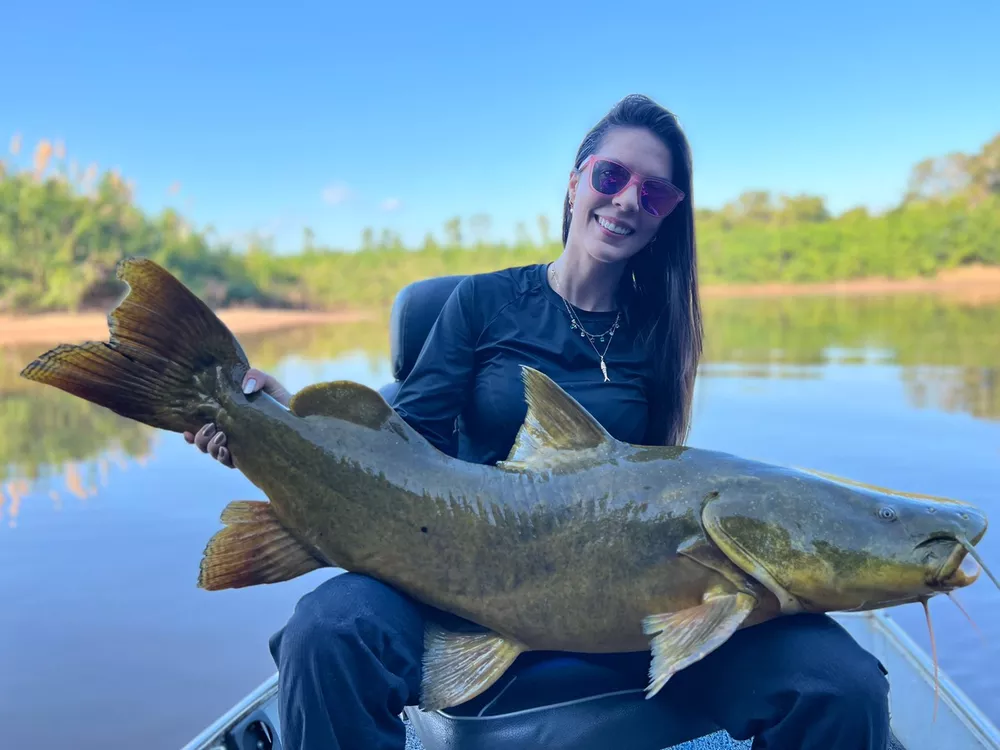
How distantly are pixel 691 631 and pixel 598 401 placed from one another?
71cm

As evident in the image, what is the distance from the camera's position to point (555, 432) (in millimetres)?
1739

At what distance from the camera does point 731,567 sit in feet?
4.99

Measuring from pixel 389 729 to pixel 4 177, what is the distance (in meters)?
22.4

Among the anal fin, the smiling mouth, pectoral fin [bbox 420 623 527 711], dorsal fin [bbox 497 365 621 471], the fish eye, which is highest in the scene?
the smiling mouth

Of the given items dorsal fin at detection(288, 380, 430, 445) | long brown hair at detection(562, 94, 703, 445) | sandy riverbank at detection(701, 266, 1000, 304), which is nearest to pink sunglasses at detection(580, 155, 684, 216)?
long brown hair at detection(562, 94, 703, 445)

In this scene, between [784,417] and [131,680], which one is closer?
[131,680]

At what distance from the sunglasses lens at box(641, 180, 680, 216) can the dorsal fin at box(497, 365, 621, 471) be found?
652 mm

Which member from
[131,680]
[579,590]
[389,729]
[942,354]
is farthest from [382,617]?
[942,354]

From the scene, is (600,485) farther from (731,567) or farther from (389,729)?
(389,729)

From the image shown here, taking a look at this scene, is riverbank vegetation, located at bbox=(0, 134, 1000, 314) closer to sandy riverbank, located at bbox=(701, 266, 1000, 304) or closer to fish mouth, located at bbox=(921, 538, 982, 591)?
sandy riverbank, located at bbox=(701, 266, 1000, 304)

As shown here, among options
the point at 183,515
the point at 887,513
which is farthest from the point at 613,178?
the point at 183,515

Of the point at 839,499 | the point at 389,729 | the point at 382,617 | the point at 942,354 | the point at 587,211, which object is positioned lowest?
the point at 942,354

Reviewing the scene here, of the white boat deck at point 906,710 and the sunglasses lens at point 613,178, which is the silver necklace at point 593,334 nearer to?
the sunglasses lens at point 613,178

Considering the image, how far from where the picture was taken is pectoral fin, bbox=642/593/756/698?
1400 millimetres
